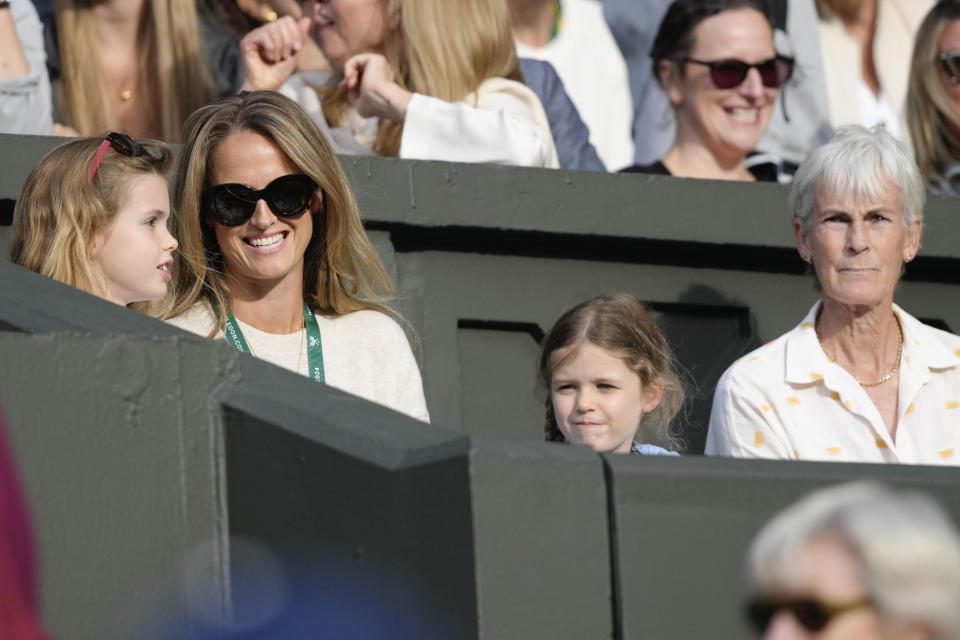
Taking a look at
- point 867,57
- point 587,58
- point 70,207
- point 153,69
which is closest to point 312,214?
point 70,207

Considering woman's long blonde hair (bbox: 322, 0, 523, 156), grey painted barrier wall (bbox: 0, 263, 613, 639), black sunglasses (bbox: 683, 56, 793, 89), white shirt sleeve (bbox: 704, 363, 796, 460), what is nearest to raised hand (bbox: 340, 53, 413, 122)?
woman's long blonde hair (bbox: 322, 0, 523, 156)

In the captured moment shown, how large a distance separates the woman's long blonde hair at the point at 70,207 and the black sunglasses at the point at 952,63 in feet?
9.03

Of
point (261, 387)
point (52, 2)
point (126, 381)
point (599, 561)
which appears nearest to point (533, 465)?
point (599, 561)

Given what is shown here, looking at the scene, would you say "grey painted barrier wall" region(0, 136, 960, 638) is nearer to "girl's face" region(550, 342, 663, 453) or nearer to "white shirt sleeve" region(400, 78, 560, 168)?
"girl's face" region(550, 342, 663, 453)

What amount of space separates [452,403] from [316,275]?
2.40ft

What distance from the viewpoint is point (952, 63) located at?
5859 mm

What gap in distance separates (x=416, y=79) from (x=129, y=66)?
969 mm

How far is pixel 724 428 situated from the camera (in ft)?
14.6

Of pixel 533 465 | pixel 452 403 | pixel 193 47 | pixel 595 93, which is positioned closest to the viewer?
pixel 533 465

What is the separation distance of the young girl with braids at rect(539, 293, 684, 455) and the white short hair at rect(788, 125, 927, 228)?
0.54 m

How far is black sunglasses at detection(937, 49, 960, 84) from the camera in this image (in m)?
5.86

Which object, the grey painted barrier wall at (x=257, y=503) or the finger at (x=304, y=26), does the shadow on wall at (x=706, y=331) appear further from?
the grey painted barrier wall at (x=257, y=503)

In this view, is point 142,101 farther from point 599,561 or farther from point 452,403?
point 599,561

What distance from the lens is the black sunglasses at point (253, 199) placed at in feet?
13.5
